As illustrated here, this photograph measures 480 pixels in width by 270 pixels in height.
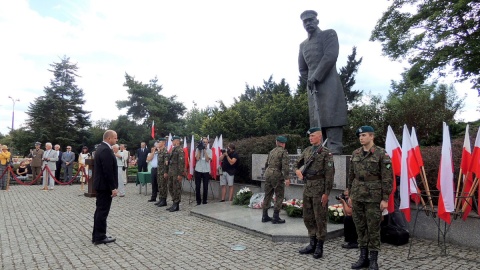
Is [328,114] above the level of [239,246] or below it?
above

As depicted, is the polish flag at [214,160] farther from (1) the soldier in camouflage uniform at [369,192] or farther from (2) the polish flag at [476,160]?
(2) the polish flag at [476,160]

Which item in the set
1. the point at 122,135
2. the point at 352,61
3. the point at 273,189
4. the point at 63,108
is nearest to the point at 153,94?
the point at 122,135

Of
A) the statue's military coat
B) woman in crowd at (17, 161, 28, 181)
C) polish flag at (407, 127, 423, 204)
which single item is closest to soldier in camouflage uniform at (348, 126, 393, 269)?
polish flag at (407, 127, 423, 204)

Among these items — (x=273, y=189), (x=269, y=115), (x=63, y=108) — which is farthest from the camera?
(x=63, y=108)

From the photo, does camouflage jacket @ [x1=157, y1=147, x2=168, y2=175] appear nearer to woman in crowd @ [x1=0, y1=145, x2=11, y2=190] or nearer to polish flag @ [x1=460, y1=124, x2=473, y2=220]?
polish flag @ [x1=460, y1=124, x2=473, y2=220]

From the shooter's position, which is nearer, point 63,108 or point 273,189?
point 273,189

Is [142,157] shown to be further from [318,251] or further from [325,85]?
[318,251]

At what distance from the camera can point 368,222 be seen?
4.72m

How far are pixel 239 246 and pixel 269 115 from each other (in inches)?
544

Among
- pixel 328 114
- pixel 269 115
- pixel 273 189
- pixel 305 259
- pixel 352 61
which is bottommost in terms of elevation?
pixel 305 259

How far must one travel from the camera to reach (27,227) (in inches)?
289

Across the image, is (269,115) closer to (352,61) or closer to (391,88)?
(352,61)

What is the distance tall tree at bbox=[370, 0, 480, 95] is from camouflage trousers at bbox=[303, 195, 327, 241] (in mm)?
12955

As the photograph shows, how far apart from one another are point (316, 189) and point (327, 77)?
3.55 meters
